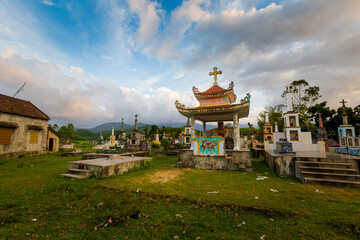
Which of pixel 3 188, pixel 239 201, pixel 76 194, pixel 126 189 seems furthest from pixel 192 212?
pixel 3 188

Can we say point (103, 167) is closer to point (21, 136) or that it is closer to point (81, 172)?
point (81, 172)

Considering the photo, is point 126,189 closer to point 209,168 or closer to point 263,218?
point 263,218

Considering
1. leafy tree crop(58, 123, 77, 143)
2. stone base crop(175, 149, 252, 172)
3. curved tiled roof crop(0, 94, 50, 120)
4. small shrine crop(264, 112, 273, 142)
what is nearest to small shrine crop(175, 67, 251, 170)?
stone base crop(175, 149, 252, 172)

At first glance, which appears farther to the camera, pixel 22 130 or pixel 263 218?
pixel 22 130

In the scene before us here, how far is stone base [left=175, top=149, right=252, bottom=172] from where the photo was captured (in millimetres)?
9281

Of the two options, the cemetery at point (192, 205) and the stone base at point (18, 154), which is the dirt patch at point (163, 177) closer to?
the cemetery at point (192, 205)

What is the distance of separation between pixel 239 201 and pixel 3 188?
8.87 meters

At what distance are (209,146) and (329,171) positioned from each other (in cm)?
580

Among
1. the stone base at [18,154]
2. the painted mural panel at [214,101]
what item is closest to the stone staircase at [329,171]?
the painted mural panel at [214,101]

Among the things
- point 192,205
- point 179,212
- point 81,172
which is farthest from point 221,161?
point 81,172

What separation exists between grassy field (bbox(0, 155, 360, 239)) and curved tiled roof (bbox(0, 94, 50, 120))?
1594 centimetres

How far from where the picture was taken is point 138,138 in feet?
77.7

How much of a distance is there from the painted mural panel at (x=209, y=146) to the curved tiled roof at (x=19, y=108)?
19.9m

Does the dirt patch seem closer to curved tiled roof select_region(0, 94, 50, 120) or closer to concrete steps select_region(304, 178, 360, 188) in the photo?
concrete steps select_region(304, 178, 360, 188)
